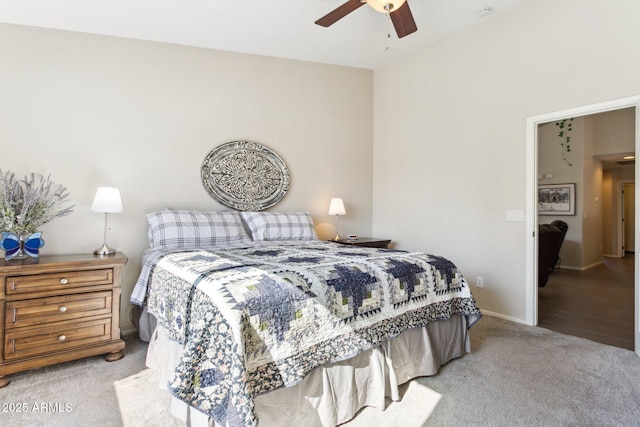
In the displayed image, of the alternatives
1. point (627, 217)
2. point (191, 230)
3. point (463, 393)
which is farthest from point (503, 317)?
point (627, 217)

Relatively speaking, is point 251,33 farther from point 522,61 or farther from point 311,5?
point 522,61

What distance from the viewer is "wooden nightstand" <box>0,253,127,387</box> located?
219 cm

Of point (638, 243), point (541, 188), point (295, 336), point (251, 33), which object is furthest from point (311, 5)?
point (541, 188)

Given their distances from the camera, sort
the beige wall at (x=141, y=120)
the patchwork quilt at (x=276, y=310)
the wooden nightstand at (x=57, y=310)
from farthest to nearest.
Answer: the beige wall at (x=141, y=120) < the wooden nightstand at (x=57, y=310) < the patchwork quilt at (x=276, y=310)

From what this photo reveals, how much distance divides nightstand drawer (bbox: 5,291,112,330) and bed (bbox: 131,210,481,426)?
0.24m

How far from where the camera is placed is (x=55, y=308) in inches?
91.8

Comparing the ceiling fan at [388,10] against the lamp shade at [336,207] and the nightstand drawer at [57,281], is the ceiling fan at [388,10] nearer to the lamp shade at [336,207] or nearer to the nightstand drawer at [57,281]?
the lamp shade at [336,207]

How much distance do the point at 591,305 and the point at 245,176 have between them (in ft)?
13.6

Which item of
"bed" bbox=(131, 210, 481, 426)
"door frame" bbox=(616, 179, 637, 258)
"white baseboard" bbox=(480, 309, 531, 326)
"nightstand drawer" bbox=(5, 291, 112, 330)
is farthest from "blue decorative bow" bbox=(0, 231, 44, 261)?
"door frame" bbox=(616, 179, 637, 258)

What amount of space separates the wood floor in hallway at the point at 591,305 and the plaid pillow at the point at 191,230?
3.06 m

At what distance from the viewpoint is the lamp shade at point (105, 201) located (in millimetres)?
2727

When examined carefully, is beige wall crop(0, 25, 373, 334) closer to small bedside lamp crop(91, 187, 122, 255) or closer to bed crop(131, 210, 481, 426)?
small bedside lamp crop(91, 187, 122, 255)

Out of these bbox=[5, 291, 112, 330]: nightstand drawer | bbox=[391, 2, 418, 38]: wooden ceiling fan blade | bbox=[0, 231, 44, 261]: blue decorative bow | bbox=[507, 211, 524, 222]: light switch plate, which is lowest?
bbox=[5, 291, 112, 330]: nightstand drawer

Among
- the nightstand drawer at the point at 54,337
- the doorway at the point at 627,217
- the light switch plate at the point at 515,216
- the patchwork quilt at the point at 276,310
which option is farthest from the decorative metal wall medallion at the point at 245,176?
the doorway at the point at 627,217
